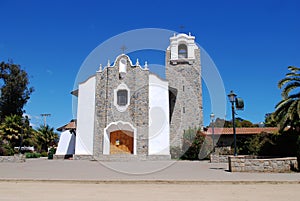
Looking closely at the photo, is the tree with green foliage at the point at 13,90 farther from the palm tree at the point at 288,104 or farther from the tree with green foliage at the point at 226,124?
the palm tree at the point at 288,104

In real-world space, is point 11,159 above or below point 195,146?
below

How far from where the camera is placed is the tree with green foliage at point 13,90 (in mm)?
38156

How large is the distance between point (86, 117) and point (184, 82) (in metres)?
12.5

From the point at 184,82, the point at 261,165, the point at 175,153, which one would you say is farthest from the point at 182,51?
the point at 261,165

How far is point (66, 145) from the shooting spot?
29.2m

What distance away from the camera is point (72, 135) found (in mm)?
29875

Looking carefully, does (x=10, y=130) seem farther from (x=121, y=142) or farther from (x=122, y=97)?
(x=122, y=97)

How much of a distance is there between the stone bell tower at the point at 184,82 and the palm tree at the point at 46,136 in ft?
72.7

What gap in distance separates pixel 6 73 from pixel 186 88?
90.4 feet

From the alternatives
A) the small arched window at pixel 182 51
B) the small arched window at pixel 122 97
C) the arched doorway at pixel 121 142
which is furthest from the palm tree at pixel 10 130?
the small arched window at pixel 182 51

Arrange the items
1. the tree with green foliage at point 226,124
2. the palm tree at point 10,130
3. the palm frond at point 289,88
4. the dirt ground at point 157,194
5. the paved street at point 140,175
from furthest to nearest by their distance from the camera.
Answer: the tree with green foliage at point 226,124
the palm tree at point 10,130
the palm frond at point 289,88
the paved street at point 140,175
the dirt ground at point 157,194

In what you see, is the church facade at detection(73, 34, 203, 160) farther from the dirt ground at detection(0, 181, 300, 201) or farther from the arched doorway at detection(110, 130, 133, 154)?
the dirt ground at detection(0, 181, 300, 201)

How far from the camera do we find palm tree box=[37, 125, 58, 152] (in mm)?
40969

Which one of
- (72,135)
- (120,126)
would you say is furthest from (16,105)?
(120,126)
